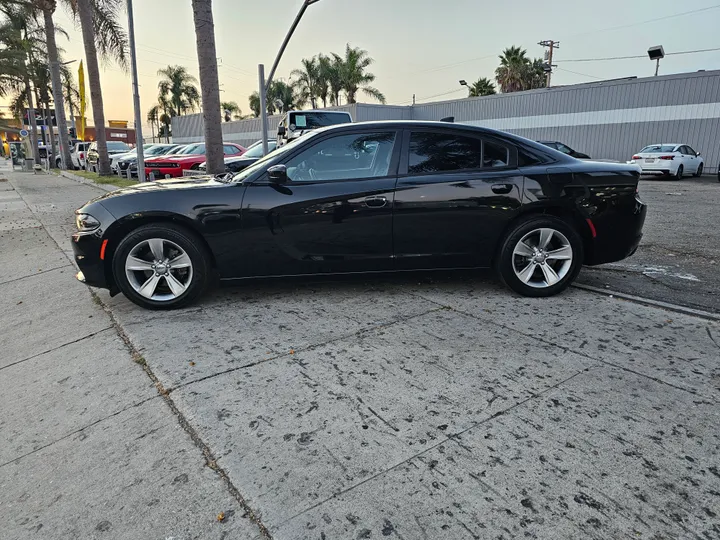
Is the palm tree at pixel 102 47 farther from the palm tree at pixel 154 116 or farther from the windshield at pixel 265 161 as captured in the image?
the palm tree at pixel 154 116

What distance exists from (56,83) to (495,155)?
3452 cm

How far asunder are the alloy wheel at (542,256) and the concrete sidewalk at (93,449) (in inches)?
122

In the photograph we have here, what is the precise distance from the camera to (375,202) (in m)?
4.20

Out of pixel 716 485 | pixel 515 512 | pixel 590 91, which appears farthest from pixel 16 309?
pixel 590 91

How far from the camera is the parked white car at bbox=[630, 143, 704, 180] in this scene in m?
19.3

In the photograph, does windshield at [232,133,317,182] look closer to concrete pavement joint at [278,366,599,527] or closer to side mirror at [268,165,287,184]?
side mirror at [268,165,287,184]

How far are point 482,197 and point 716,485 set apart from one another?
2727mm

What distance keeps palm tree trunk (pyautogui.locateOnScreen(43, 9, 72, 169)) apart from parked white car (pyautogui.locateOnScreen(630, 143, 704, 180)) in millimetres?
30834

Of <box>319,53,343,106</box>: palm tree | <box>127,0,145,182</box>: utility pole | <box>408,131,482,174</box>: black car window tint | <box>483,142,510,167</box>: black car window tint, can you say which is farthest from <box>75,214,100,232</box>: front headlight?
<box>319,53,343,106</box>: palm tree

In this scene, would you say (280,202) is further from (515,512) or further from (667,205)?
(667,205)

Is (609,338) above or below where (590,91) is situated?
below

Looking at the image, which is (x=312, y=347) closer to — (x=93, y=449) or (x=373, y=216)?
(x=373, y=216)

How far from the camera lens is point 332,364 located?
320cm

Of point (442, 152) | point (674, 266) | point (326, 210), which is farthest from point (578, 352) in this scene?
point (674, 266)
